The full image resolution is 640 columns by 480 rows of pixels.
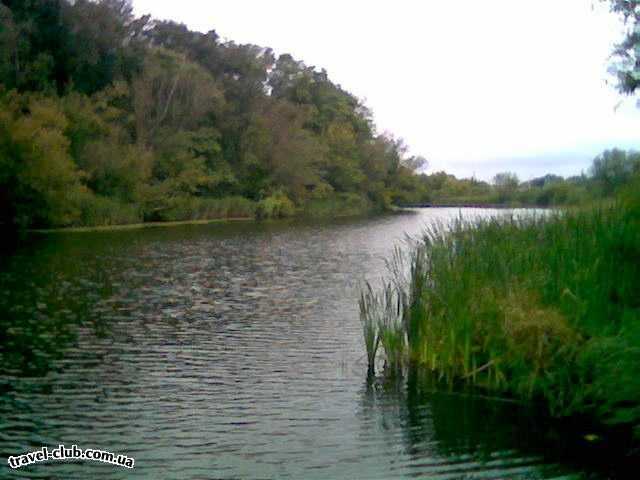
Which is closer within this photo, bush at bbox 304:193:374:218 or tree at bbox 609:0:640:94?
tree at bbox 609:0:640:94

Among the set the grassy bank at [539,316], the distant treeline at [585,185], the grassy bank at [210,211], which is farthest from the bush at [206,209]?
the grassy bank at [539,316]

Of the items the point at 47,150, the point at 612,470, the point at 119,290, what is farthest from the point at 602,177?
the point at 47,150

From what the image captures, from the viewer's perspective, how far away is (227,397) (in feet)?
36.5

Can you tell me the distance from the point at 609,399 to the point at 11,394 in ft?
25.8

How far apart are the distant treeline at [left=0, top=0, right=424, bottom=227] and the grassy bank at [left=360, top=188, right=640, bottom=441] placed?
3262cm

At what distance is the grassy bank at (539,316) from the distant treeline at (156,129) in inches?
1284

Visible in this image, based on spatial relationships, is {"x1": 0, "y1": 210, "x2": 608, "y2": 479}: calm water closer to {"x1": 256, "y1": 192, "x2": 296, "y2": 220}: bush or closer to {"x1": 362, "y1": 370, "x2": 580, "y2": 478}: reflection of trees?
{"x1": 362, "y1": 370, "x2": 580, "y2": 478}: reflection of trees

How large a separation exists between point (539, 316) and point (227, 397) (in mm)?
4509

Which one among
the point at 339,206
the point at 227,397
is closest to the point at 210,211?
the point at 339,206

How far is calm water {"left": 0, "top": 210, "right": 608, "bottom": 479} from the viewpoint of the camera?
8727 millimetres

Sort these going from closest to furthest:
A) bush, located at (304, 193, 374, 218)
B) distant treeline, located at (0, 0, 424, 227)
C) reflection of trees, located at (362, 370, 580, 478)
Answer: reflection of trees, located at (362, 370, 580, 478) < distant treeline, located at (0, 0, 424, 227) < bush, located at (304, 193, 374, 218)

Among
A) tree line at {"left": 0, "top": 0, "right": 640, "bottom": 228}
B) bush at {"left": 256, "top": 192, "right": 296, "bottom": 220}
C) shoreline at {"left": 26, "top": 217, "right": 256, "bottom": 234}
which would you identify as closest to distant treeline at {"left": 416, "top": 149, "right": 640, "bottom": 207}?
tree line at {"left": 0, "top": 0, "right": 640, "bottom": 228}

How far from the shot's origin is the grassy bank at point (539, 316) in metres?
9.85

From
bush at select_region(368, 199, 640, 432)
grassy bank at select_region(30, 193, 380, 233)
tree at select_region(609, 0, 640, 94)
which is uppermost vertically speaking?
tree at select_region(609, 0, 640, 94)
